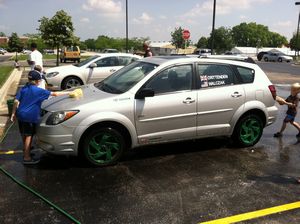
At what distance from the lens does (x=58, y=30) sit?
26.7 meters

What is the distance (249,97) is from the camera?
20.6 feet

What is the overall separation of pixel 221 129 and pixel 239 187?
162 centimetres

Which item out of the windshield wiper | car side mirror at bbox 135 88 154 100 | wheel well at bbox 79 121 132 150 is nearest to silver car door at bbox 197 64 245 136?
car side mirror at bbox 135 88 154 100

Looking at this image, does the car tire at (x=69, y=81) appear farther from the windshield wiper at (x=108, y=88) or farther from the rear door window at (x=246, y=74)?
the rear door window at (x=246, y=74)

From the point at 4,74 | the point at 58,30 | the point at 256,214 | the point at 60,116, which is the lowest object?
the point at 256,214

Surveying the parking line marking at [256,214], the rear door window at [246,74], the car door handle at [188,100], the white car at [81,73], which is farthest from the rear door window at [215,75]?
the white car at [81,73]

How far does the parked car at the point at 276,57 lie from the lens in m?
51.9

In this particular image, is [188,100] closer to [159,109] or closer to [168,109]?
[168,109]

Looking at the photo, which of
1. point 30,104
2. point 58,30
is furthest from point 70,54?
point 30,104

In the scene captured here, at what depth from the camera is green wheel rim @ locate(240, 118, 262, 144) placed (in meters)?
6.41

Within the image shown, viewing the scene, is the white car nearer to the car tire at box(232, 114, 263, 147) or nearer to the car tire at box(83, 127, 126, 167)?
the car tire at box(232, 114, 263, 147)

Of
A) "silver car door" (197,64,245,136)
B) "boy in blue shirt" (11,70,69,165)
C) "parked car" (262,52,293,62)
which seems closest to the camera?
"boy in blue shirt" (11,70,69,165)

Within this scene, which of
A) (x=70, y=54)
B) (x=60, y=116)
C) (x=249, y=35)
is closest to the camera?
(x=60, y=116)

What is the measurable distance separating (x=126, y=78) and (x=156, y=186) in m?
2.13
